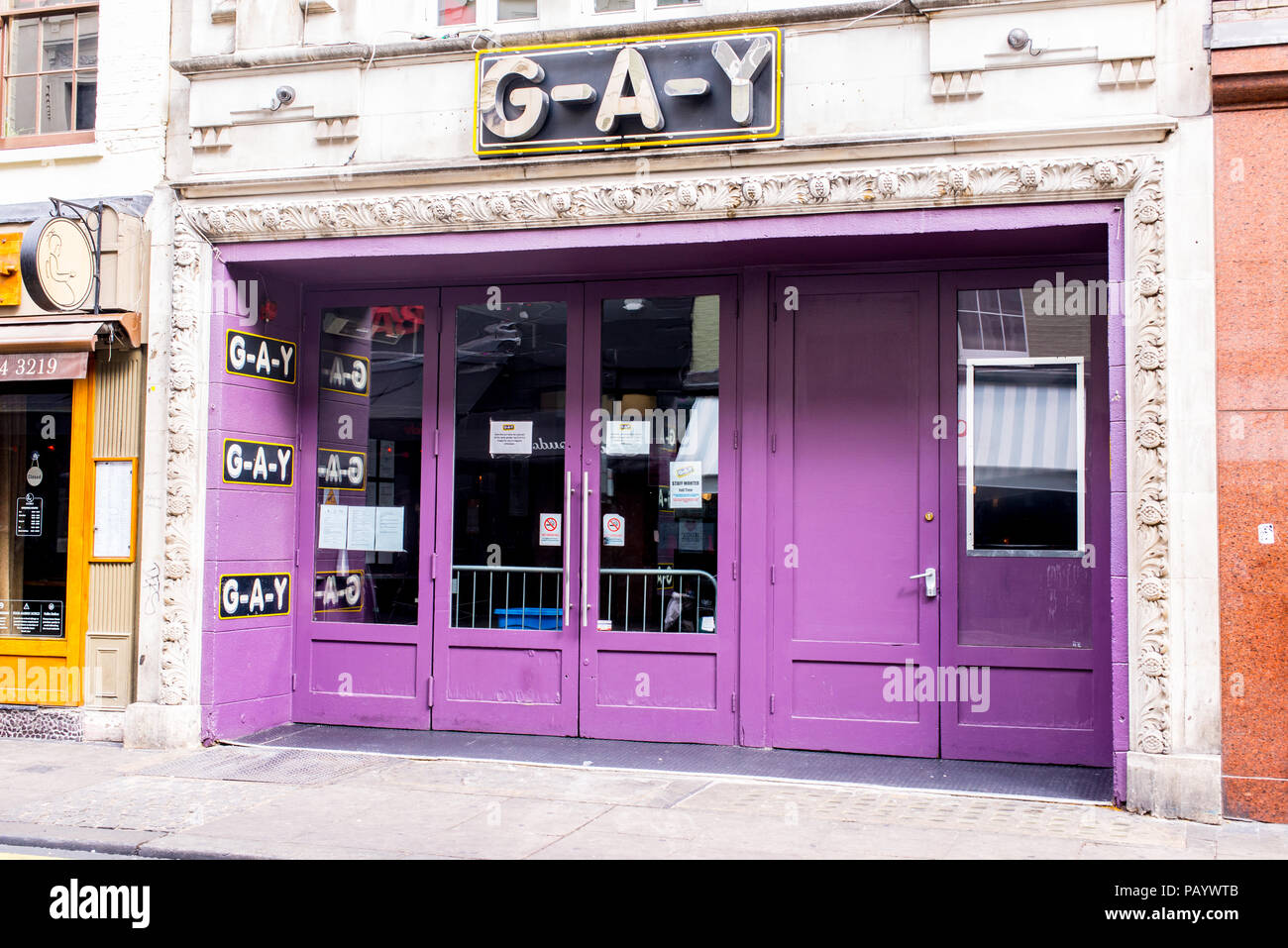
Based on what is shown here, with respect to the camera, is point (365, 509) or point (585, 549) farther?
point (365, 509)

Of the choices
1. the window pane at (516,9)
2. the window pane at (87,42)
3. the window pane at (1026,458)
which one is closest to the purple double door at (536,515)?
the window pane at (1026,458)

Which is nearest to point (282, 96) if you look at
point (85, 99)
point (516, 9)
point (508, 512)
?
point (516, 9)

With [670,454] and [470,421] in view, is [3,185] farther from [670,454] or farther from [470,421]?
[670,454]

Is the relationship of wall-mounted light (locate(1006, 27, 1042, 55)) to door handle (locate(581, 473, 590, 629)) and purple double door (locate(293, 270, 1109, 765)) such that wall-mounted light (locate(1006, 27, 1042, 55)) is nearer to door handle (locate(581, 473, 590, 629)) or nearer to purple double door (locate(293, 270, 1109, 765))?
purple double door (locate(293, 270, 1109, 765))

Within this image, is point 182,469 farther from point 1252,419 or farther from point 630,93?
point 1252,419

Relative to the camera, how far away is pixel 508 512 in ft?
30.6

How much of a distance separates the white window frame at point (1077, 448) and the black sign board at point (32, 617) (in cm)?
695

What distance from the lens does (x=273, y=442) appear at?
9.64m

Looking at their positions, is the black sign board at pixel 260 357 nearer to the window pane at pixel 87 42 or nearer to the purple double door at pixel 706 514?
the purple double door at pixel 706 514

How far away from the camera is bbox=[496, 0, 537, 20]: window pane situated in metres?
8.86

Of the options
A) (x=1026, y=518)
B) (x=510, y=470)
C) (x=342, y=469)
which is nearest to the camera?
(x=1026, y=518)

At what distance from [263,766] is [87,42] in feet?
19.7

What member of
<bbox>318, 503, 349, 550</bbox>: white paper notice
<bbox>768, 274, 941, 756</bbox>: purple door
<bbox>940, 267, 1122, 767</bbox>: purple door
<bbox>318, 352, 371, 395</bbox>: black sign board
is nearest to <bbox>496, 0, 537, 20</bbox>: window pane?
<bbox>768, 274, 941, 756</bbox>: purple door

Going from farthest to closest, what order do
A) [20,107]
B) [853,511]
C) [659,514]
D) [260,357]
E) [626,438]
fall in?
1. [20,107]
2. [260,357]
3. [626,438]
4. [659,514]
5. [853,511]
